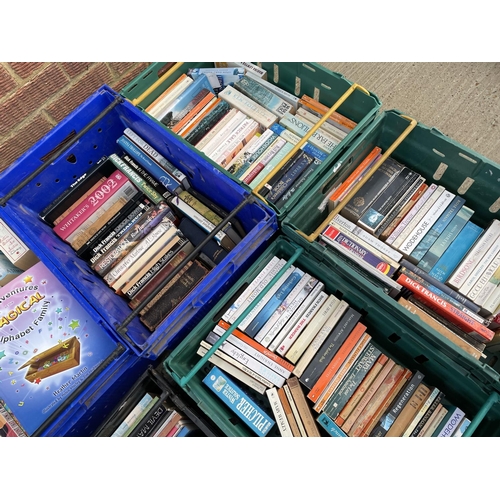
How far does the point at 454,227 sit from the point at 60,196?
63.7 inches

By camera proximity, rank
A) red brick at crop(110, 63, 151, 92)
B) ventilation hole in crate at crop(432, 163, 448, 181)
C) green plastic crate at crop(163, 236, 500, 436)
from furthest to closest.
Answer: red brick at crop(110, 63, 151, 92) → ventilation hole in crate at crop(432, 163, 448, 181) → green plastic crate at crop(163, 236, 500, 436)

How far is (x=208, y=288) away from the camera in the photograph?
140 centimetres

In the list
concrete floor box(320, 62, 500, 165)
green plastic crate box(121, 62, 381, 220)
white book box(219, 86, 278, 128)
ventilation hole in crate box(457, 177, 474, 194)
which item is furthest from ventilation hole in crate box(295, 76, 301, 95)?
ventilation hole in crate box(457, 177, 474, 194)

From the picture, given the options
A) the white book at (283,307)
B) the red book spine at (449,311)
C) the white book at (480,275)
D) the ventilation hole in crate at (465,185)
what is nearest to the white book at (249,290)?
the white book at (283,307)

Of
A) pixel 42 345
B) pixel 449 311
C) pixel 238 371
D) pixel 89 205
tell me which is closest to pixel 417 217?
pixel 449 311

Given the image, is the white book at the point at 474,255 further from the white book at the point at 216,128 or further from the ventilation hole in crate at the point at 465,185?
the white book at the point at 216,128

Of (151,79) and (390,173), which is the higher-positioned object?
(390,173)

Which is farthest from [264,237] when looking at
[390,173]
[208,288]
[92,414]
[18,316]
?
[18,316]

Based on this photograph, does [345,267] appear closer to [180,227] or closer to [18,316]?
[180,227]

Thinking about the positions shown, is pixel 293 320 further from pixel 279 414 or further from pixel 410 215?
pixel 410 215

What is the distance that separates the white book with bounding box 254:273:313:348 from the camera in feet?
4.63

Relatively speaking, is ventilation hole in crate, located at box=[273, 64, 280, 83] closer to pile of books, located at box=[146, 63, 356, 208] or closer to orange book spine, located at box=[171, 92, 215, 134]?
pile of books, located at box=[146, 63, 356, 208]

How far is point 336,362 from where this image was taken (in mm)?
1380

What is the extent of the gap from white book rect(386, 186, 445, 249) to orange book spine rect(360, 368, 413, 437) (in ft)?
1.55
